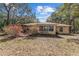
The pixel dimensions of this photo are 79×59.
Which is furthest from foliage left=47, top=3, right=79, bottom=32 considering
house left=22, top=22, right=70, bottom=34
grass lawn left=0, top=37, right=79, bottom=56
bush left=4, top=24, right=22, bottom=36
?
bush left=4, top=24, right=22, bottom=36

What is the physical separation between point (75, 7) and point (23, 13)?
2.07 ft

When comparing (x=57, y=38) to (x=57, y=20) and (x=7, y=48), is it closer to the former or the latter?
(x=57, y=20)

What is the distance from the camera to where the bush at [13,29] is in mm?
3370

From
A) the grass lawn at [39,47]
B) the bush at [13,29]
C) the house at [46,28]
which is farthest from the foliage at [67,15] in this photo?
the bush at [13,29]

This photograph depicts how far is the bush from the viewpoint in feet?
11.1

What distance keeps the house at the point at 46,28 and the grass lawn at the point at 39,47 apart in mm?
97

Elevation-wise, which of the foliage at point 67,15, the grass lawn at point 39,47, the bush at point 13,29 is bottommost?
the grass lawn at point 39,47

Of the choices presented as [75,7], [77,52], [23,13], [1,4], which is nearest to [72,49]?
[77,52]

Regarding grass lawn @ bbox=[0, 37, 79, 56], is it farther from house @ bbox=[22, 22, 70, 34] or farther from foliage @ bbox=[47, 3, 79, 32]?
foliage @ bbox=[47, 3, 79, 32]

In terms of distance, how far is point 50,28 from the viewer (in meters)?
3.35

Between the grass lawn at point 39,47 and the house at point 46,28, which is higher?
the house at point 46,28

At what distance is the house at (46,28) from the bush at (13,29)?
0.07 meters

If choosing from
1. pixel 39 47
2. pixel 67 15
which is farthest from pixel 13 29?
pixel 67 15

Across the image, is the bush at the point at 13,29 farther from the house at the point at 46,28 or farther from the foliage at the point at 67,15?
the foliage at the point at 67,15
